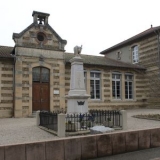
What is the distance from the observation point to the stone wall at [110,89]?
20.1 metres

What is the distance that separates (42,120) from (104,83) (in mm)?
11086

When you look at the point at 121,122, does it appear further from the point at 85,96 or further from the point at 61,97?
the point at 61,97

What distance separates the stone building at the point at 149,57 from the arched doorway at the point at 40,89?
33.1ft

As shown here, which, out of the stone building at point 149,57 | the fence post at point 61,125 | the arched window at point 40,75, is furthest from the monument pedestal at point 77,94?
the stone building at point 149,57

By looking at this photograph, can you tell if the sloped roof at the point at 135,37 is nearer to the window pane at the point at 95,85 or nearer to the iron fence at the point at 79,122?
the window pane at the point at 95,85

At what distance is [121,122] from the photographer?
9.96m

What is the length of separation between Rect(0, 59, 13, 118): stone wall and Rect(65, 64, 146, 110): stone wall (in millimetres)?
4817

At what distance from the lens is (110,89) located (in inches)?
834

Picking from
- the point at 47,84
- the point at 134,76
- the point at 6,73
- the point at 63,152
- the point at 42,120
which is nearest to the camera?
the point at 63,152

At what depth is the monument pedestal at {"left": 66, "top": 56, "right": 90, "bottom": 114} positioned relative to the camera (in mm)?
9984

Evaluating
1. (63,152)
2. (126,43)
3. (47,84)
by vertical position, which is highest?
(126,43)

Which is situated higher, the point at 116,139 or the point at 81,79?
the point at 81,79

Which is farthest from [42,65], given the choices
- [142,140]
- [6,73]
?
[142,140]

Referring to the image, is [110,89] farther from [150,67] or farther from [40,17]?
[40,17]
